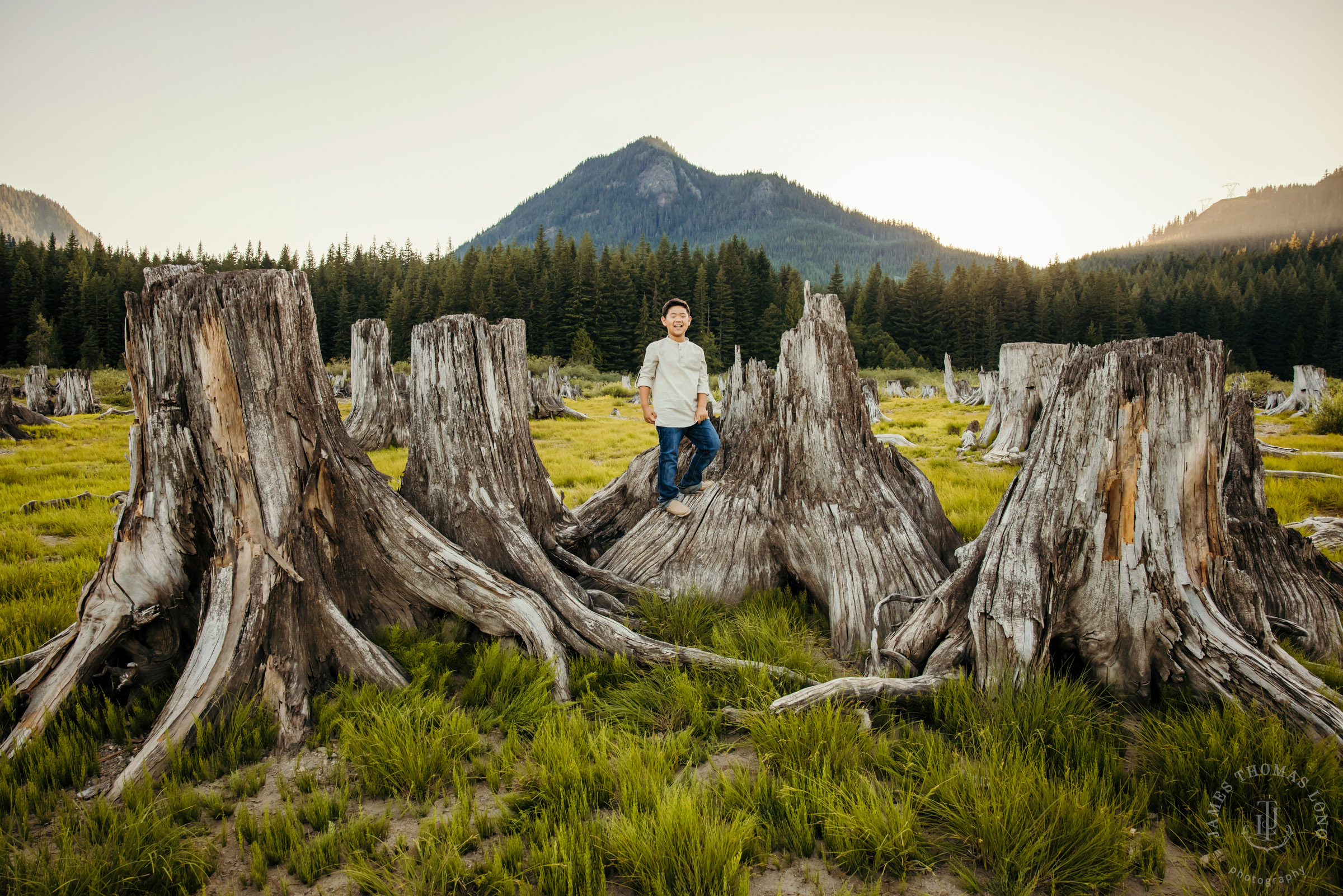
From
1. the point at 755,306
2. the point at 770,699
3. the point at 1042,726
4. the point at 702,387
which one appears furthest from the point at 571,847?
the point at 755,306

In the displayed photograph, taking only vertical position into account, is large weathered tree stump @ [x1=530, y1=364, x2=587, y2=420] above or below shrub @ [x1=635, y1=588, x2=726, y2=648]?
above

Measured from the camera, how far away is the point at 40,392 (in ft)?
67.6

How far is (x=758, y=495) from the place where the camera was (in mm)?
4395

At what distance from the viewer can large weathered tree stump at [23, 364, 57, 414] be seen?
65.6 feet

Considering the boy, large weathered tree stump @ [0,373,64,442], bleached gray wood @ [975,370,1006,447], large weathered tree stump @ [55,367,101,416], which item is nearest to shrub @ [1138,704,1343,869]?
the boy

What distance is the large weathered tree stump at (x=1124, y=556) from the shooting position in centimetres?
286

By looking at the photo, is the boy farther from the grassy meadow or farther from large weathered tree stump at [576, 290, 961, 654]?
the grassy meadow

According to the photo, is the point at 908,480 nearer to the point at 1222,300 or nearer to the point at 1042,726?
the point at 1042,726

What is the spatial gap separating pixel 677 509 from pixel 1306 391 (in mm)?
20010

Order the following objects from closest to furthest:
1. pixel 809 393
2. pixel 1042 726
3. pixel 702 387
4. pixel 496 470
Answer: pixel 1042 726
pixel 496 470
pixel 809 393
pixel 702 387

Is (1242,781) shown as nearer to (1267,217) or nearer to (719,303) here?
(719,303)

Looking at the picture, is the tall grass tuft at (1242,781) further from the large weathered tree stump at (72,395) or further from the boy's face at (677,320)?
the large weathered tree stump at (72,395)

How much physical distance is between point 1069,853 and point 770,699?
1.25 meters

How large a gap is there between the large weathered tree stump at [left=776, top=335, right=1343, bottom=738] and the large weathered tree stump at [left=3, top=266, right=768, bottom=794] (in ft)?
7.37
